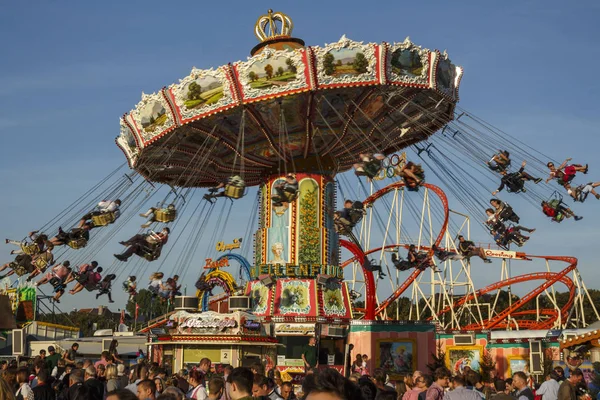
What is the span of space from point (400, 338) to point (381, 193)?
462 inches

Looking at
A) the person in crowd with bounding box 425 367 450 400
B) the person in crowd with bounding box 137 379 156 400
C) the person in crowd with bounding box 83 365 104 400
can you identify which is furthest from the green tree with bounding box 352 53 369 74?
the person in crowd with bounding box 137 379 156 400

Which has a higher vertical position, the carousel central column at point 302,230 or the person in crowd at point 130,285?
the carousel central column at point 302,230

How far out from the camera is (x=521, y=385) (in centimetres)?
885

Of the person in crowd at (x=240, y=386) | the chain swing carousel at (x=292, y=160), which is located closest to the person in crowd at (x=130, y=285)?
the chain swing carousel at (x=292, y=160)

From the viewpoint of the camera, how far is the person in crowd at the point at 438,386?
8.26m

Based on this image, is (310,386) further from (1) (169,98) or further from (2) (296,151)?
(2) (296,151)

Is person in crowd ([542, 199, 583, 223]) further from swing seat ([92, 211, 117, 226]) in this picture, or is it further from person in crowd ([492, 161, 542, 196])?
swing seat ([92, 211, 117, 226])

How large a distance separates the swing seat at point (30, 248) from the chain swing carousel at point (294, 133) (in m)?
4.54

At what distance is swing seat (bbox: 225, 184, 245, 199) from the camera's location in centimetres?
2177

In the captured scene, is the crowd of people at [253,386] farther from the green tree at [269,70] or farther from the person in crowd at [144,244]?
the green tree at [269,70]

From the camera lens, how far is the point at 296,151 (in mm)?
26984

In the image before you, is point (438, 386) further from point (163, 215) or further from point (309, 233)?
point (309, 233)

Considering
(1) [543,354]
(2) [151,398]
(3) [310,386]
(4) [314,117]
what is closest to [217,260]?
(4) [314,117]

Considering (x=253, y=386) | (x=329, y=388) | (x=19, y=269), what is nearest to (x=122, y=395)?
(x=329, y=388)
